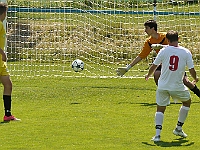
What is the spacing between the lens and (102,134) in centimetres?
1046

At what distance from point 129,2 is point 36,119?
11.5 metres

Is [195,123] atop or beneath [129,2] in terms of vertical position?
beneath

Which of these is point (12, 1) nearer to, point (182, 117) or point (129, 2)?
point (129, 2)

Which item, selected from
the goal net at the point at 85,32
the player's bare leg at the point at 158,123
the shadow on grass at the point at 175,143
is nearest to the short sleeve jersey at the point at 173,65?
the player's bare leg at the point at 158,123

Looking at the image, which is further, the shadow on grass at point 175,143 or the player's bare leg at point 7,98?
the player's bare leg at point 7,98

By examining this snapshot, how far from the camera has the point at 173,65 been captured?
Result: 32.6 ft

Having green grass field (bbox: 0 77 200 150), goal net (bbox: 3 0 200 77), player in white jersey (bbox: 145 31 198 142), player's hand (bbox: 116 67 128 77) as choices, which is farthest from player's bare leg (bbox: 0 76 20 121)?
goal net (bbox: 3 0 200 77)

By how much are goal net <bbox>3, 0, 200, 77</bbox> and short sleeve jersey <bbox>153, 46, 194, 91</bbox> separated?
9557mm

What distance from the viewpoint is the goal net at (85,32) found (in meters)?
20.2

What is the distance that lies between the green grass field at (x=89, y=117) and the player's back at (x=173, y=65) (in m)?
0.80

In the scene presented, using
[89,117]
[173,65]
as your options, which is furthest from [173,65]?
[89,117]

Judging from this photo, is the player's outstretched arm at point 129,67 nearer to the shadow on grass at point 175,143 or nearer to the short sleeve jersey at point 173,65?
the short sleeve jersey at point 173,65

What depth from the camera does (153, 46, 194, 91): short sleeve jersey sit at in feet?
32.6

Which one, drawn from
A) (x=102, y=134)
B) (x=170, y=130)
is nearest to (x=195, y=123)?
(x=170, y=130)
